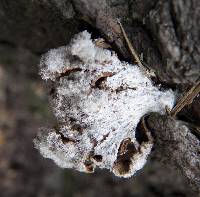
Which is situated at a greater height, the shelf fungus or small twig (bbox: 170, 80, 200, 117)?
small twig (bbox: 170, 80, 200, 117)

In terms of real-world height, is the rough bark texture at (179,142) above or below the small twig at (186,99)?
below

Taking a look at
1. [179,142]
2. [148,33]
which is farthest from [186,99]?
[148,33]

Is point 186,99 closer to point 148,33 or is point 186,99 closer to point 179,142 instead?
point 179,142

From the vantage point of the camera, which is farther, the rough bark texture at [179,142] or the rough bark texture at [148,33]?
the rough bark texture at [179,142]

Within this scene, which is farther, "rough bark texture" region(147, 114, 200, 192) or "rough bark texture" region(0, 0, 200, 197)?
"rough bark texture" region(147, 114, 200, 192)

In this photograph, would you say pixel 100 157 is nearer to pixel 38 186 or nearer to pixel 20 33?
pixel 20 33
